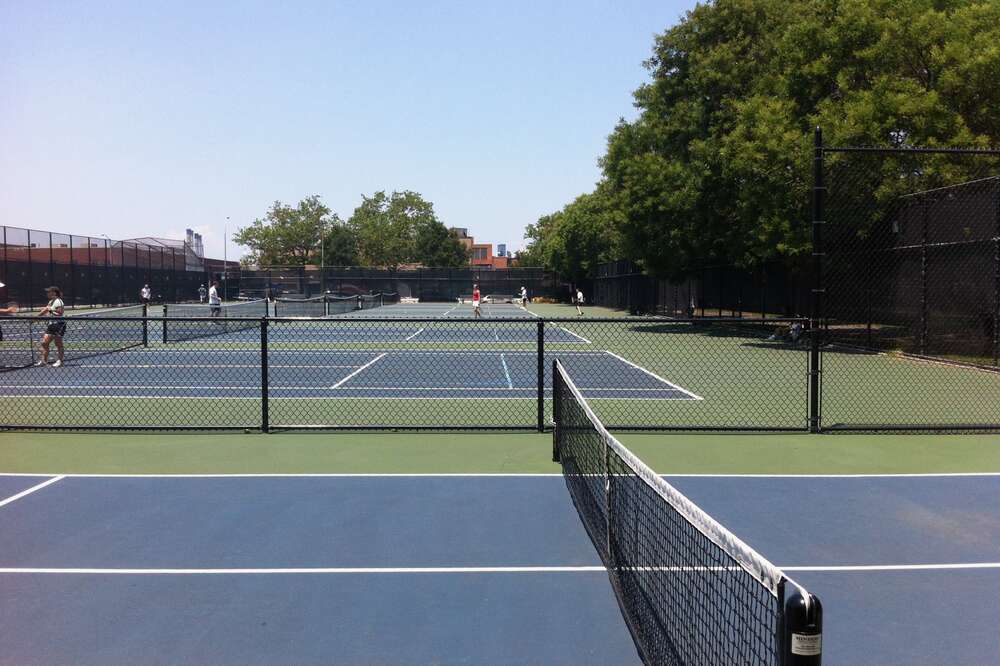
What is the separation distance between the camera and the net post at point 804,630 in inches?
91.0

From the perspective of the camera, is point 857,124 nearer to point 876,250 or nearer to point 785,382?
point 876,250

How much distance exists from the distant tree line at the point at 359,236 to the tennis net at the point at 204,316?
7064 cm

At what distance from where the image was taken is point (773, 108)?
24828mm

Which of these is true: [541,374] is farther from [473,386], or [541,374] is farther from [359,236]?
[359,236]

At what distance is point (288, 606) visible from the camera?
5.14 metres

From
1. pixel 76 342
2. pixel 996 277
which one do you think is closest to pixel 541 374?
pixel 996 277

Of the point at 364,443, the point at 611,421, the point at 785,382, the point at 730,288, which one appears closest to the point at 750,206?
the point at 730,288

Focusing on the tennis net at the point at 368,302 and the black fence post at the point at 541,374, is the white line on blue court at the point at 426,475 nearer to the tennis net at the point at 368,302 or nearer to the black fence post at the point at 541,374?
the black fence post at the point at 541,374

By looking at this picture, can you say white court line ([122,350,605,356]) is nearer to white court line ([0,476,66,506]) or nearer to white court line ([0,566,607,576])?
white court line ([0,476,66,506])

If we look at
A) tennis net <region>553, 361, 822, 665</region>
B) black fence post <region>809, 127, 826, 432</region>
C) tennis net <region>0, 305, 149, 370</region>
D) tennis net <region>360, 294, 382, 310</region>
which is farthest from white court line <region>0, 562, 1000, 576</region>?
tennis net <region>360, 294, 382, 310</region>

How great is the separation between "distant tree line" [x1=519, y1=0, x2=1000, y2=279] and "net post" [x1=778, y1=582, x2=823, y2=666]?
21.0m

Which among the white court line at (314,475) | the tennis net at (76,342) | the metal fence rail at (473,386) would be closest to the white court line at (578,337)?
the metal fence rail at (473,386)

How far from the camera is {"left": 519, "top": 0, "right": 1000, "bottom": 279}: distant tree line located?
21422 millimetres

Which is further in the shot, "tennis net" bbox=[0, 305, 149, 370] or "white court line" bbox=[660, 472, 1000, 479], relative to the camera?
"tennis net" bbox=[0, 305, 149, 370]
